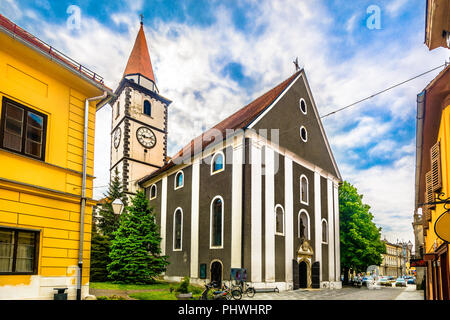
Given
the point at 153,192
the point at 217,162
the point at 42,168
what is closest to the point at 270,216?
the point at 217,162

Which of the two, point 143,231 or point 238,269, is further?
point 143,231

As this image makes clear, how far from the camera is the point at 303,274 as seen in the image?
83.8 feet

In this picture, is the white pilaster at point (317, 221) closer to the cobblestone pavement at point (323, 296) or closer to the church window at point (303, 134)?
the church window at point (303, 134)

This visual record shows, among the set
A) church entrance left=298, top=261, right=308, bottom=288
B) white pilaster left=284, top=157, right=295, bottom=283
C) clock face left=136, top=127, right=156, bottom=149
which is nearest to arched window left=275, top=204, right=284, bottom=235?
white pilaster left=284, top=157, right=295, bottom=283

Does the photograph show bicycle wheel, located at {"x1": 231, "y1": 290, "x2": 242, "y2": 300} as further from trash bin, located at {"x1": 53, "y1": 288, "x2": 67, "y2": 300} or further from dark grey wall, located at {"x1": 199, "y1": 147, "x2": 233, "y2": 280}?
trash bin, located at {"x1": 53, "y1": 288, "x2": 67, "y2": 300}

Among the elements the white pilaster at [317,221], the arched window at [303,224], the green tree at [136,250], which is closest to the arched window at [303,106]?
the white pilaster at [317,221]

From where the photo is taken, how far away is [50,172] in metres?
10.4

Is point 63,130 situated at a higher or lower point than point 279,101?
lower

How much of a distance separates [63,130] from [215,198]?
46.6ft

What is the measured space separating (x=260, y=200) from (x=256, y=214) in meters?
1.02

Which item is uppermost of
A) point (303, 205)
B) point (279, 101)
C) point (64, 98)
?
point (279, 101)

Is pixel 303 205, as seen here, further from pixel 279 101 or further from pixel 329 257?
pixel 279 101
